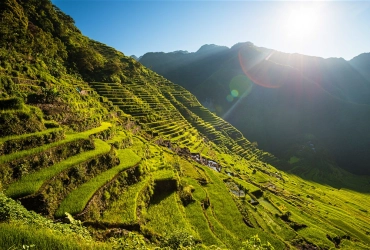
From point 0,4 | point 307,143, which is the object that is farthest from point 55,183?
point 307,143

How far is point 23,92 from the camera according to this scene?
23891mm

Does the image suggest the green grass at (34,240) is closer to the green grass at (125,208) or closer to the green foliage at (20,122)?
the green grass at (125,208)

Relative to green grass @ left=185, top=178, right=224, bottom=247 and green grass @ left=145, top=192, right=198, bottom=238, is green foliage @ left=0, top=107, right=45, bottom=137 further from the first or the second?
green grass @ left=185, top=178, right=224, bottom=247

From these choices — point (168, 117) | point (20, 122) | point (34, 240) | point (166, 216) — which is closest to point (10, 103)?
point (20, 122)

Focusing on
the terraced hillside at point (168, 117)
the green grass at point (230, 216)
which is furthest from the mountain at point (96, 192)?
the terraced hillside at point (168, 117)

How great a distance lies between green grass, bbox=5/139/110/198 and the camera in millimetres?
13636

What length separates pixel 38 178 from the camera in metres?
15.2

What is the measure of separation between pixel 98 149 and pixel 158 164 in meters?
9.96

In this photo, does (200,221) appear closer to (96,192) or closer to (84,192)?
(96,192)

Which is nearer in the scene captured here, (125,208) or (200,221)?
(125,208)

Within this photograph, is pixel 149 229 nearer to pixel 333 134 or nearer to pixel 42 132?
pixel 42 132

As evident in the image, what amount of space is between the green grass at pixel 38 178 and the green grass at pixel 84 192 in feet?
6.63

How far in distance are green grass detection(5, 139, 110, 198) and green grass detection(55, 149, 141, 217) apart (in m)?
2.02

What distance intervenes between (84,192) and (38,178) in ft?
10.9
